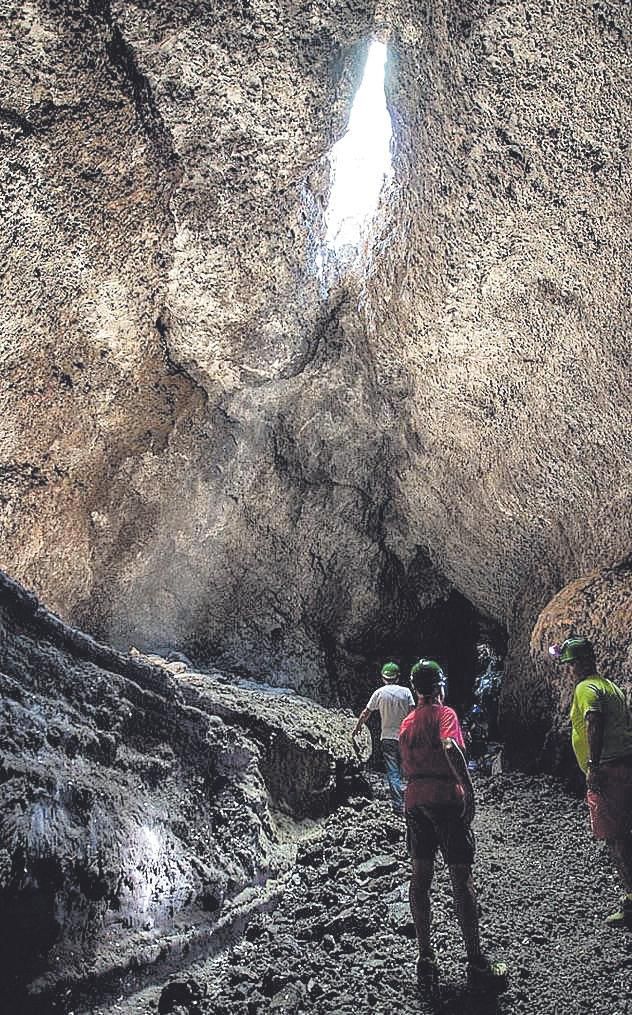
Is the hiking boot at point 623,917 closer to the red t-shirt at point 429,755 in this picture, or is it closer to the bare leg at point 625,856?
the bare leg at point 625,856

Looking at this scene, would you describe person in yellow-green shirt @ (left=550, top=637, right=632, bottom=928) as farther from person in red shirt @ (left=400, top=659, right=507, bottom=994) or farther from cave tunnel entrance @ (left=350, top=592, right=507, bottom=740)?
cave tunnel entrance @ (left=350, top=592, right=507, bottom=740)

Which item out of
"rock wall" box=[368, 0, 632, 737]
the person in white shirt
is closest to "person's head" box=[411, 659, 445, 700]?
the person in white shirt

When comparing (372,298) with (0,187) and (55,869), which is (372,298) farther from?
(55,869)

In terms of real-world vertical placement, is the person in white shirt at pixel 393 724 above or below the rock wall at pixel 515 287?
below

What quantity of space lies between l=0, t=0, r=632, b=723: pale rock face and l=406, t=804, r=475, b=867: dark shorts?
13.1ft

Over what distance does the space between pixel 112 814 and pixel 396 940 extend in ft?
4.69

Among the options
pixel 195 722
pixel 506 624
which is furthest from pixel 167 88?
pixel 506 624

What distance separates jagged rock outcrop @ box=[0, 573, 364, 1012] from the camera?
2.69 m

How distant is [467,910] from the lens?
2.86 metres

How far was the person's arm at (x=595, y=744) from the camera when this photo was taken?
332 cm

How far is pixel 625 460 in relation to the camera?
6.08 metres

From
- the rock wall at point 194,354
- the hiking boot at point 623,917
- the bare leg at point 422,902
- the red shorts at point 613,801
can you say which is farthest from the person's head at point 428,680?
the rock wall at point 194,354

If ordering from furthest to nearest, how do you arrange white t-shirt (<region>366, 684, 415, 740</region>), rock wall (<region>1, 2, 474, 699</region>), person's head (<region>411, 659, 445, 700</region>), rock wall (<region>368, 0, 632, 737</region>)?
white t-shirt (<region>366, 684, 415, 740</region>), rock wall (<region>1, 2, 474, 699</region>), rock wall (<region>368, 0, 632, 737</region>), person's head (<region>411, 659, 445, 700</region>)

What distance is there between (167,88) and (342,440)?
3.99 meters
